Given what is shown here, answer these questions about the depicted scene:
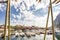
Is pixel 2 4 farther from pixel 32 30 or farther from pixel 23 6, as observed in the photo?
pixel 32 30

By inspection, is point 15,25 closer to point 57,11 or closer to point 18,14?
point 18,14

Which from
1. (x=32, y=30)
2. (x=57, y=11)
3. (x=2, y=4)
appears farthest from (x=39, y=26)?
(x=2, y=4)

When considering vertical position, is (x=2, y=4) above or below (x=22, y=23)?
above

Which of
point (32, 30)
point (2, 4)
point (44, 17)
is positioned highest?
point (2, 4)

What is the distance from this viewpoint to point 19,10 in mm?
2643

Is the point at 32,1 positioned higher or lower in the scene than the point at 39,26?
higher

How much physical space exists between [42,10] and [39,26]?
230 millimetres

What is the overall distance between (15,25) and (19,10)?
0.21 meters

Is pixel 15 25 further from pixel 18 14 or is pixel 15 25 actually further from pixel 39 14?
pixel 39 14

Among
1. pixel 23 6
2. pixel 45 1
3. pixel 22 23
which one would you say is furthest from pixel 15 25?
pixel 45 1

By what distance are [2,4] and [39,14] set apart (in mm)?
530

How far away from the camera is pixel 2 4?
8.45ft

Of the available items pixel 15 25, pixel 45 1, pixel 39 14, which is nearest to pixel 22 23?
pixel 15 25

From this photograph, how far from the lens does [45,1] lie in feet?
8.77
